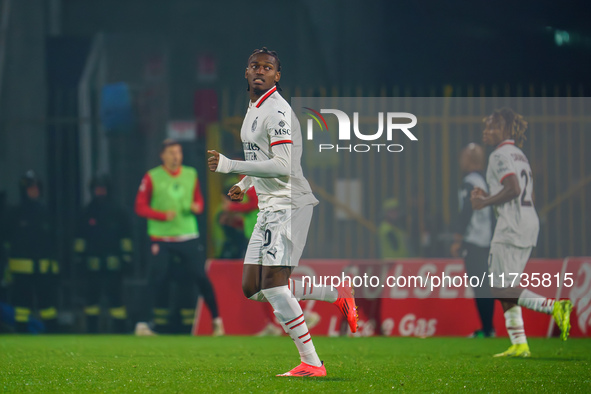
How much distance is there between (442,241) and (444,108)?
1485 mm

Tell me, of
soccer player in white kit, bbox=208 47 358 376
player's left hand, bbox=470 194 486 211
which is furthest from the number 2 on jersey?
soccer player in white kit, bbox=208 47 358 376

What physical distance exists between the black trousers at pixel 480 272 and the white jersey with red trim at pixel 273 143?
4.25 m

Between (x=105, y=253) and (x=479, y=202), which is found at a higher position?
(x=479, y=202)

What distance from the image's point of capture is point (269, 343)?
32.0 ft

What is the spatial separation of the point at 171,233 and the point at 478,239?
128 inches

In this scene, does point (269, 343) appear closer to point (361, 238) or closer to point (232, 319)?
point (232, 319)

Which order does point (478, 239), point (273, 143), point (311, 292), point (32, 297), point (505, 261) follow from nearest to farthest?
point (273, 143)
point (311, 292)
point (505, 261)
point (478, 239)
point (32, 297)

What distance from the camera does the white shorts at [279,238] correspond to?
6.45 m

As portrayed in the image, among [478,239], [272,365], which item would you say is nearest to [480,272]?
[478,239]

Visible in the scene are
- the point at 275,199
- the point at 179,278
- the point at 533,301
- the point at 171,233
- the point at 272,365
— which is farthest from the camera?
the point at 179,278

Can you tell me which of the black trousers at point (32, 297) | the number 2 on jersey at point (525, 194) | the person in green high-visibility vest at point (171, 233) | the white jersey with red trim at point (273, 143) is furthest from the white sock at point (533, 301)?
the black trousers at point (32, 297)

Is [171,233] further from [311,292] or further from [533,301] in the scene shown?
[311,292]

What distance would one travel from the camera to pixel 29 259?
1143cm

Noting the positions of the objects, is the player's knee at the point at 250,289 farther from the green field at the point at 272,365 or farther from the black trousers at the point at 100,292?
the black trousers at the point at 100,292
